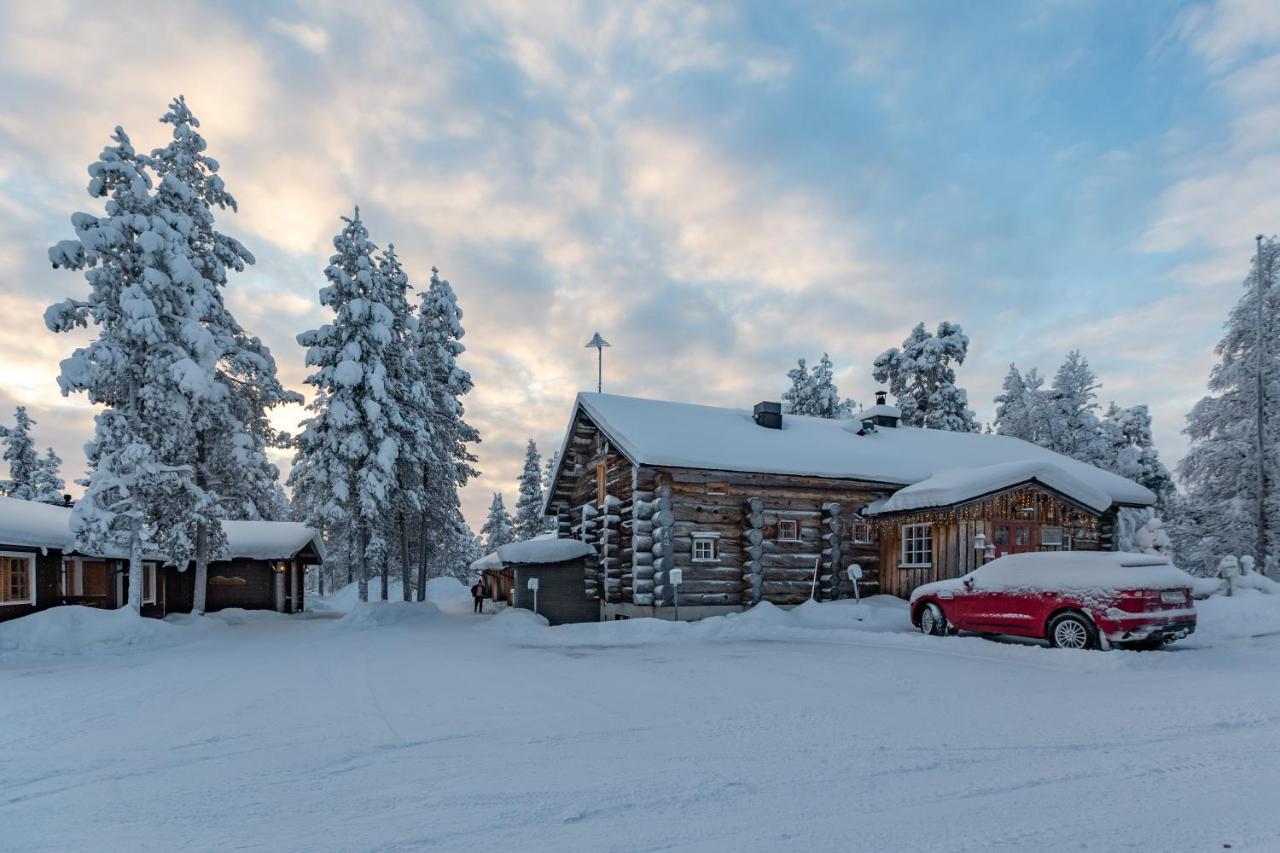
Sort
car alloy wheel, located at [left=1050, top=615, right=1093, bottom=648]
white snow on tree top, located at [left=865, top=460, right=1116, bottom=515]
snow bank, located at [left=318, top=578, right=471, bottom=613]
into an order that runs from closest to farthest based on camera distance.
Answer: car alloy wheel, located at [left=1050, top=615, right=1093, bottom=648] → white snow on tree top, located at [left=865, top=460, right=1116, bottom=515] → snow bank, located at [left=318, top=578, right=471, bottom=613]

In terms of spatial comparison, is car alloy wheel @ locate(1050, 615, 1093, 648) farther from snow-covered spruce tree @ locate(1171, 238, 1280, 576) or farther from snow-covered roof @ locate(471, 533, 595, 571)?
snow-covered spruce tree @ locate(1171, 238, 1280, 576)

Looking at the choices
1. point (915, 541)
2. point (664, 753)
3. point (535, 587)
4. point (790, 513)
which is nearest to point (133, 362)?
point (535, 587)

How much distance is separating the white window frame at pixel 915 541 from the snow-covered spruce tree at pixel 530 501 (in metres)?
36.2

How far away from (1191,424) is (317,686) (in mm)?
34821

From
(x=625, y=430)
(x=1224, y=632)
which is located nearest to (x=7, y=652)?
(x=625, y=430)

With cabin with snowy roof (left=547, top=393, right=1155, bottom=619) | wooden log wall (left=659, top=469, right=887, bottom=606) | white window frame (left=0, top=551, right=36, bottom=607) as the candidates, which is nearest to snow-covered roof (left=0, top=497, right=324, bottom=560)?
white window frame (left=0, top=551, right=36, bottom=607)

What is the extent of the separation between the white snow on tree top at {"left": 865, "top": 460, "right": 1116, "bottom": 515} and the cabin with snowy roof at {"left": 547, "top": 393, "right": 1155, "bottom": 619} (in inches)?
1.6

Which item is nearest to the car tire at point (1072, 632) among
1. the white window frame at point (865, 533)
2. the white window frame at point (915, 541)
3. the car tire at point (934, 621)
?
the car tire at point (934, 621)

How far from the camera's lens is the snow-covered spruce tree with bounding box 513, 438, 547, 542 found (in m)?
54.1

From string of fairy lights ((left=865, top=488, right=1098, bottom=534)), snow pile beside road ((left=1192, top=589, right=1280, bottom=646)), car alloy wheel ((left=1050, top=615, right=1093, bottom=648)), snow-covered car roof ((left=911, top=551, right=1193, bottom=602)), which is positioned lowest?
snow pile beside road ((left=1192, top=589, right=1280, bottom=646))

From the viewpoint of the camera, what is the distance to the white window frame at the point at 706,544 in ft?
65.3

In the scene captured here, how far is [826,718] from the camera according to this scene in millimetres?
7461

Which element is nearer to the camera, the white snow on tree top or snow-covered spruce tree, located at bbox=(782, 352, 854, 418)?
the white snow on tree top

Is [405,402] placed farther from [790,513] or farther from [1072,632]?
[1072,632]
